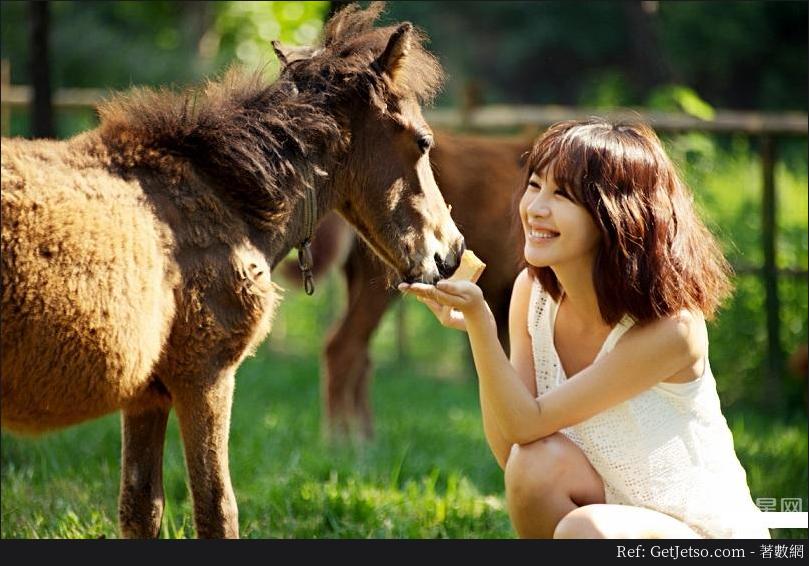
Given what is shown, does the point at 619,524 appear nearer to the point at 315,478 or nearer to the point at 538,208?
the point at 538,208

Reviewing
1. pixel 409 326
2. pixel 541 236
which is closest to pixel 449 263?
pixel 541 236

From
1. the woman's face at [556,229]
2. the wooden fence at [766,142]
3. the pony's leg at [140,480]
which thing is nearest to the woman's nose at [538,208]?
the woman's face at [556,229]

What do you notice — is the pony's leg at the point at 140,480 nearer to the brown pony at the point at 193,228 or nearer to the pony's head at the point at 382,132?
the brown pony at the point at 193,228

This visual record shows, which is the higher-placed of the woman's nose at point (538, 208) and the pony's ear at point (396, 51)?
the pony's ear at point (396, 51)

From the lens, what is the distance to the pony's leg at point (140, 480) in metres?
3.57

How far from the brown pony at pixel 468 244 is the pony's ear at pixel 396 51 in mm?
2298

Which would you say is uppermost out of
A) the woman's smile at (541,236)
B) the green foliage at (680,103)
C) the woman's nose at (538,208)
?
the green foliage at (680,103)

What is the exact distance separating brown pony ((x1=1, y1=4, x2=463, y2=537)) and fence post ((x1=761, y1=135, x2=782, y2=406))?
4.50 metres

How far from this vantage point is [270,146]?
3416 mm

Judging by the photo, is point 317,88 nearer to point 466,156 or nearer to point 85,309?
point 85,309

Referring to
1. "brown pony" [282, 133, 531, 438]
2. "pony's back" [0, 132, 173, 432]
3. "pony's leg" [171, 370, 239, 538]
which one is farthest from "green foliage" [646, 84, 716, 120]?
"pony's back" [0, 132, 173, 432]

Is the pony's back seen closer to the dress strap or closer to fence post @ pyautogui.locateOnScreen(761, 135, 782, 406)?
the dress strap

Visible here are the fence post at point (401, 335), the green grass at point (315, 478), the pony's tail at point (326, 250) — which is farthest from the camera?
the fence post at point (401, 335)

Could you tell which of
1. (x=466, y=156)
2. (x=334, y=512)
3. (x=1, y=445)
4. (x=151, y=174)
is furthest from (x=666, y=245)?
(x=466, y=156)
